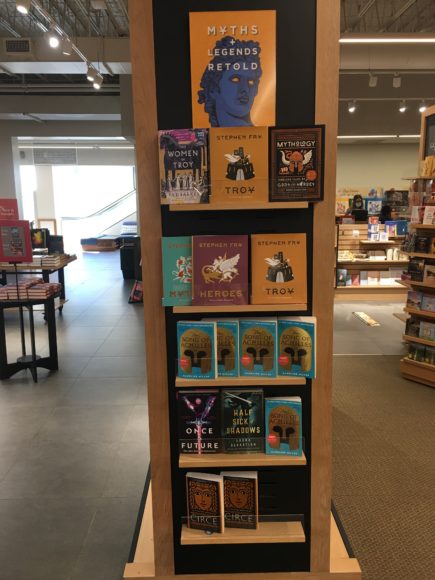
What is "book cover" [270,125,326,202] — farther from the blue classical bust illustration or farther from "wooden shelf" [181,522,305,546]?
"wooden shelf" [181,522,305,546]

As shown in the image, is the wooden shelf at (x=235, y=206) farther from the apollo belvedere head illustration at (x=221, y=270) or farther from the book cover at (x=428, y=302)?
the book cover at (x=428, y=302)

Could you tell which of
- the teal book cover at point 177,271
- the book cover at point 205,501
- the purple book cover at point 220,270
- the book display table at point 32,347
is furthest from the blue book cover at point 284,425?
the book display table at point 32,347

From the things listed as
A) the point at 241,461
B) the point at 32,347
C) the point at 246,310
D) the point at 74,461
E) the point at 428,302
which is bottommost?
the point at 74,461

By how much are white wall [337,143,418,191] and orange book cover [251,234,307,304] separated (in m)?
11.5

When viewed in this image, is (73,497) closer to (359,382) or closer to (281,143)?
(281,143)

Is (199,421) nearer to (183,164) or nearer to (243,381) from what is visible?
(243,381)

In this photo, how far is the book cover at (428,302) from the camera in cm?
518

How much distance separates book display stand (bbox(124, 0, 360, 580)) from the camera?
205 centimetres

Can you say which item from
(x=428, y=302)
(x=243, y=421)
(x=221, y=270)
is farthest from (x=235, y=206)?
(x=428, y=302)

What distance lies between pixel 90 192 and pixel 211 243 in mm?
19773

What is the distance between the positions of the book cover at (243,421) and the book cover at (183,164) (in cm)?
88

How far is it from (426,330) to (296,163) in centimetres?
382

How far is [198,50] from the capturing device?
6.70ft

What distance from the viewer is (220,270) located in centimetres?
213
